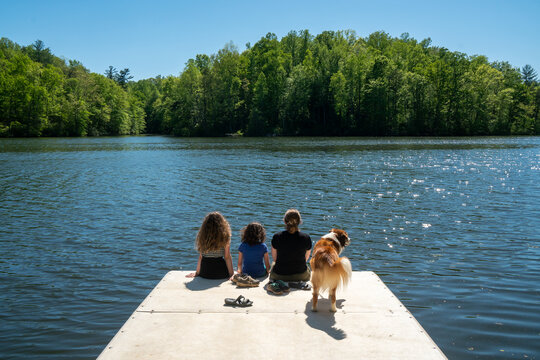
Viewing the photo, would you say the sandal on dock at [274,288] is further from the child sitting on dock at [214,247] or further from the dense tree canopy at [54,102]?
the dense tree canopy at [54,102]

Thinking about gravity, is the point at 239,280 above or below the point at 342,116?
below

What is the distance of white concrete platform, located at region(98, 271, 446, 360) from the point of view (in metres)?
4.84

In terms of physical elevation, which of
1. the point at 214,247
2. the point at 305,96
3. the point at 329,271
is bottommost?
the point at 214,247

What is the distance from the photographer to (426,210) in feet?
54.2

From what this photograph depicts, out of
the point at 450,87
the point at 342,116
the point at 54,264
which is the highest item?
the point at 450,87

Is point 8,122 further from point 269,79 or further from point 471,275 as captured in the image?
point 471,275

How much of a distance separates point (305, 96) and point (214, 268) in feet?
277

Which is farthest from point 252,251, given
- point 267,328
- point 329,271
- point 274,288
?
point 267,328

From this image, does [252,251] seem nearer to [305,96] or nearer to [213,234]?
[213,234]

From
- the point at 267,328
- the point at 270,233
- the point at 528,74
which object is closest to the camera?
the point at 267,328

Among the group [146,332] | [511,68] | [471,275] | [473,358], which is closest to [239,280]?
[146,332]

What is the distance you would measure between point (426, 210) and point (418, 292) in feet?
28.9

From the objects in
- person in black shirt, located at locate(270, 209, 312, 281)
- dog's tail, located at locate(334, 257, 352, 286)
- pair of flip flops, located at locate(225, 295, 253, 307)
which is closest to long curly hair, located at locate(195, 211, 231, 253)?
person in black shirt, located at locate(270, 209, 312, 281)

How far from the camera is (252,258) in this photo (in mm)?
7539
